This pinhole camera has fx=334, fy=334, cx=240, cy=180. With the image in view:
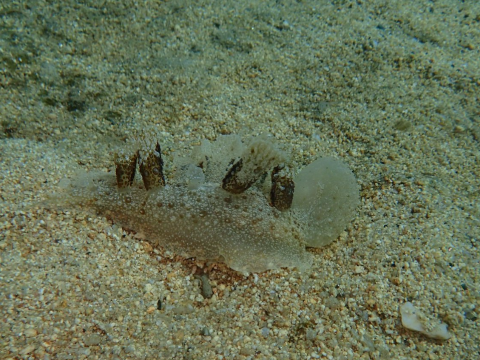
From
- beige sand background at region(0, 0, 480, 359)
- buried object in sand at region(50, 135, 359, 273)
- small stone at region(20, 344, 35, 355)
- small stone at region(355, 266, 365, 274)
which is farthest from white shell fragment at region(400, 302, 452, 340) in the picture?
small stone at region(20, 344, 35, 355)

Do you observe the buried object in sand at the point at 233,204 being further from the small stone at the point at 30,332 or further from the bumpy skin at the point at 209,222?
the small stone at the point at 30,332

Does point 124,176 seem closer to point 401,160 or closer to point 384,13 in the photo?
point 401,160

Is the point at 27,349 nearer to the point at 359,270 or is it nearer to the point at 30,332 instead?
the point at 30,332

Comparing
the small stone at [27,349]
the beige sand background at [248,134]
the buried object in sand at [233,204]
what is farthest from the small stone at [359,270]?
the small stone at [27,349]

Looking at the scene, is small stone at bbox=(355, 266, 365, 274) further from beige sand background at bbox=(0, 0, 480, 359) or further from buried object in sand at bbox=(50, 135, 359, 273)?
buried object in sand at bbox=(50, 135, 359, 273)

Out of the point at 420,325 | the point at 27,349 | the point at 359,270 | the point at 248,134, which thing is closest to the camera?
the point at 27,349

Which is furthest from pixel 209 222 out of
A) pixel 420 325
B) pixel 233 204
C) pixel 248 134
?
pixel 420 325

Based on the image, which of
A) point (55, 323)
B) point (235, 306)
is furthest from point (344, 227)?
point (55, 323)

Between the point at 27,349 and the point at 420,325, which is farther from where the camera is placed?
the point at 420,325

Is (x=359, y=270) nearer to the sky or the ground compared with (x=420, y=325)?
nearer to the sky
